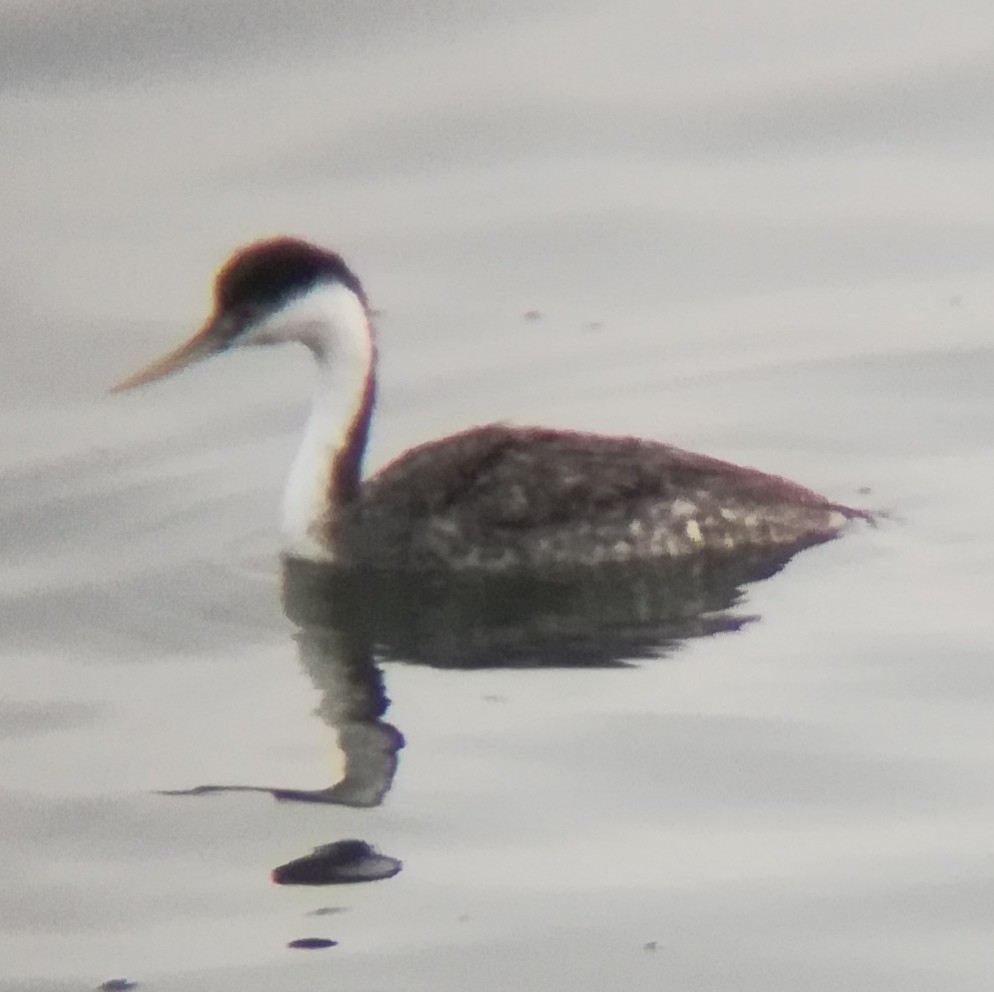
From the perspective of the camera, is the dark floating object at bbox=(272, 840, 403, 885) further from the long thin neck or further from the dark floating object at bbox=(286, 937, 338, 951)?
the long thin neck

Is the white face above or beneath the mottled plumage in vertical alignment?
above

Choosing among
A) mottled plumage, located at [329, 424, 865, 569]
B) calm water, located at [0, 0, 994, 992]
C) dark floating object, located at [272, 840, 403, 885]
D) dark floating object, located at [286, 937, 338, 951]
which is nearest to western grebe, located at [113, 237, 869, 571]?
mottled plumage, located at [329, 424, 865, 569]

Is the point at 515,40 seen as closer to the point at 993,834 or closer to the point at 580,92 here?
the point at 580,92

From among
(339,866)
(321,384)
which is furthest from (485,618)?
(339,866)

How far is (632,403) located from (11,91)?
5.27 metres

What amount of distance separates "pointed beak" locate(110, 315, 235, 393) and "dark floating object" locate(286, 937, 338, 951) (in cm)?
360

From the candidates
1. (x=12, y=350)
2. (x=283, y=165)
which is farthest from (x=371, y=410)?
(x=283, y=165)

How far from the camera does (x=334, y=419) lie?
10.6 meters

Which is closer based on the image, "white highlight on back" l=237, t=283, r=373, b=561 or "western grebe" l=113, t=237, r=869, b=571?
"western grebe" l=113, t=237, r=869, b=571

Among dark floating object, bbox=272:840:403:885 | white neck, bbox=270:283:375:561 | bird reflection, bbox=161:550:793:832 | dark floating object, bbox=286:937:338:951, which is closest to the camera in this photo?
dark floating object, bbox=286:937:338:951

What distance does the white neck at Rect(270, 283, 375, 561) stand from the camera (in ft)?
34.1

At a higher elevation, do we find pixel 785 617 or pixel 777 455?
pixel 777 455

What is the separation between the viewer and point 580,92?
1575 centimetres

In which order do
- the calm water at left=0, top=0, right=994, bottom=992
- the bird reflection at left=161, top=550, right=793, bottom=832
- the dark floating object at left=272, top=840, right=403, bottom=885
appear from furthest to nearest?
the bird reflection at left=161, top=550, right=793, bottom=832, the dark floating object at left=272, top=840, right=403, bottom=885, the calm water at left=0, top=0, right=994, bottom=992
